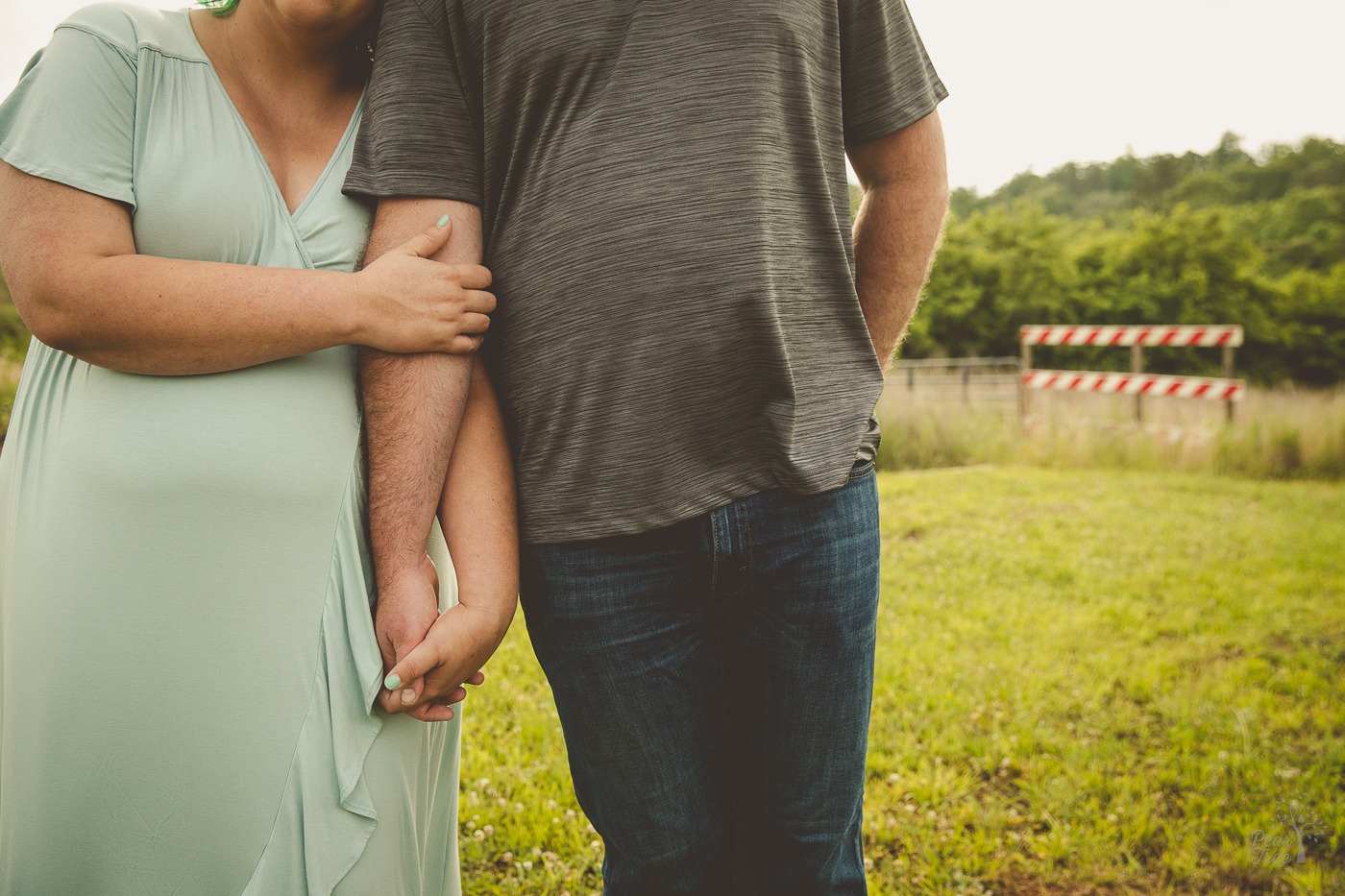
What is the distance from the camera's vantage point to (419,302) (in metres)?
1.35

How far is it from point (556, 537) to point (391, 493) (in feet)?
0.87

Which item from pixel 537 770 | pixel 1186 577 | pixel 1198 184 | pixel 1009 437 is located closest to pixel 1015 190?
pixel 1198 184

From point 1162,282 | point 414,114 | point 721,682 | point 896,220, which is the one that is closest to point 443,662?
point 721,682

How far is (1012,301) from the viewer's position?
3741 centimetres

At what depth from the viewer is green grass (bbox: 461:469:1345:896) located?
2.84 meters

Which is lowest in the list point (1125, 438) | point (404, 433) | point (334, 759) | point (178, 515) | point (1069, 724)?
point (1069, 724)

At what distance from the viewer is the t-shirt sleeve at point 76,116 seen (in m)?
1.23

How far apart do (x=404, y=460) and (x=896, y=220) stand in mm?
1053

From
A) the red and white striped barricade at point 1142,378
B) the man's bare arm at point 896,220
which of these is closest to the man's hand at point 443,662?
the man's bare arm at point 896,220

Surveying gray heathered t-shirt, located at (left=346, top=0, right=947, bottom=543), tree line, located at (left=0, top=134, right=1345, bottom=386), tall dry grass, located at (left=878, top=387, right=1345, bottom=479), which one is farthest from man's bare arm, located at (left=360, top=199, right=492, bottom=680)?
tree line, located at (left=0, top=134, right=1345, bottom=386)

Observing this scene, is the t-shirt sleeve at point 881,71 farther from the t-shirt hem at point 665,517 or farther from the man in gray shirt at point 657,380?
the t-shirt hem at point 665,517

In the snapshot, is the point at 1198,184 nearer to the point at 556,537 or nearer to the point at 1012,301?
the point at 1012,301

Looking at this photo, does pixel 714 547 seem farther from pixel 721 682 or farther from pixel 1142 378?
pixel 1142 378

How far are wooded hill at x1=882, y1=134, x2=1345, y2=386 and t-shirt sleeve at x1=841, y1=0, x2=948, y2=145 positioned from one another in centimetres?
3443
